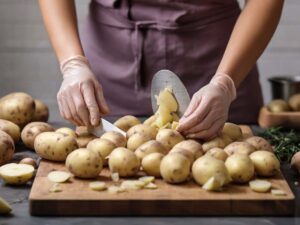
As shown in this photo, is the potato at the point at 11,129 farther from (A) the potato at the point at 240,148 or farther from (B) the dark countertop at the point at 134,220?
(A) the potato at the point at 240,148

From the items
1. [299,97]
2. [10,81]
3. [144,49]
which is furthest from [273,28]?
[10,81]

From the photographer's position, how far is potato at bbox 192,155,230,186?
158 centimetres

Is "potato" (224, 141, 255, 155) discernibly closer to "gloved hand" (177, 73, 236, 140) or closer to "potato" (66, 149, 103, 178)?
"gloved hand" (177, 73, 236, 140)

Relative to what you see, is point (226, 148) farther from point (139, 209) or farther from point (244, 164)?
point (139, 209)

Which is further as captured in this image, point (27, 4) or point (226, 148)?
point (27, 4)

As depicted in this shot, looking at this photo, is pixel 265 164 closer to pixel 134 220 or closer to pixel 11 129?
pixel 134 220

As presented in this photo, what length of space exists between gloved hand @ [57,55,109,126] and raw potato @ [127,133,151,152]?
193mm

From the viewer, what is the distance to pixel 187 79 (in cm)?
250

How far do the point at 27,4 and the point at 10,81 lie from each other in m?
0.40

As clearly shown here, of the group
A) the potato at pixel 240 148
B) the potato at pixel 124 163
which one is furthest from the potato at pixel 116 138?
the potato at pixel 240 148

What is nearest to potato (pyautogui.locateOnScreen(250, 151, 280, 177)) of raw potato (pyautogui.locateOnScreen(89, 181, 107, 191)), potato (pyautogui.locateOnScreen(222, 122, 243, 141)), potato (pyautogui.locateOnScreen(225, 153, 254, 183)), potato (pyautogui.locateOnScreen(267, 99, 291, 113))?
potato (pyautogui.locateOnScreen(225, 153, 254, 183))

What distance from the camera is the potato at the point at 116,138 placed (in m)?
1.81

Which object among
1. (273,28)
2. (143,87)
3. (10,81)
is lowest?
(10,81)

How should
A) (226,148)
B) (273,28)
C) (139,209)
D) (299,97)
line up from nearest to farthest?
(139,209), (226,148), (273,28), (299,97)
